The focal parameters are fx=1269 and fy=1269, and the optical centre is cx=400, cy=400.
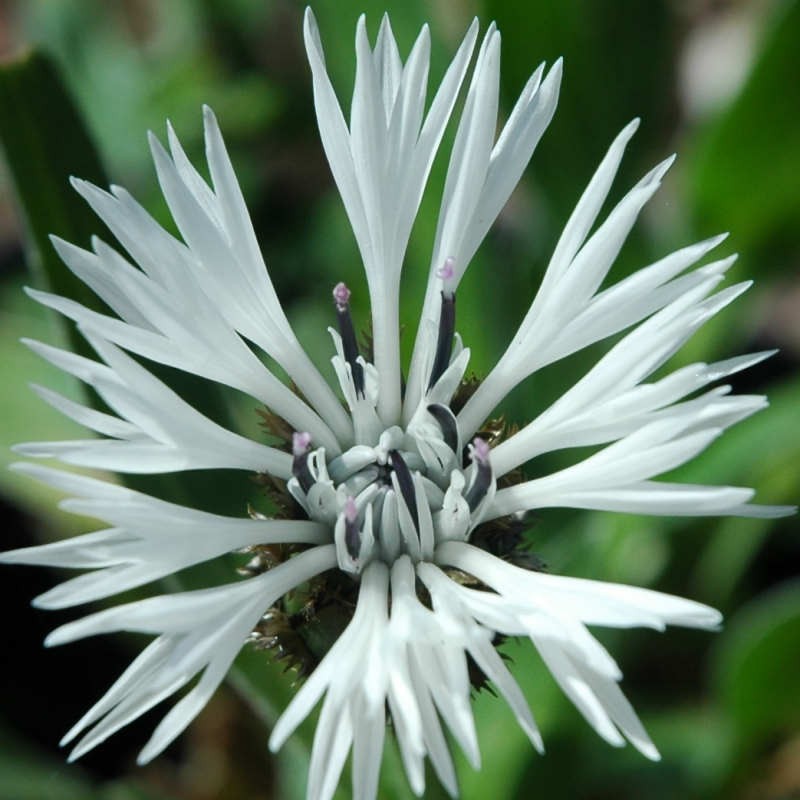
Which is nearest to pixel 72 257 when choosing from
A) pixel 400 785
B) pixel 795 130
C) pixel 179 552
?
pixel 179 552

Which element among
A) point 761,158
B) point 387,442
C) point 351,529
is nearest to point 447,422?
point 387,442

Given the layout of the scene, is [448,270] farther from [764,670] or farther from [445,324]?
[764,670]

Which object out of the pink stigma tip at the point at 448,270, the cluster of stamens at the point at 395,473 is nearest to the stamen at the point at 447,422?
the cluster of stamens at the point at 395,473

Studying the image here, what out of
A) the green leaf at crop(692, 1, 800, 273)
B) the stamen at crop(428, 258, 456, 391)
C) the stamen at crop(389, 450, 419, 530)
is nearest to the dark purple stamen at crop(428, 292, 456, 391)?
the stamen at crop(428, 258, 456, 391)

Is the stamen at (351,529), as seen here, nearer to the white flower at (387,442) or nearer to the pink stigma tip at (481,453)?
the white flower at (387,442)

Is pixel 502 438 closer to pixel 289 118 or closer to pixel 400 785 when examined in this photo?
pixel 400 785

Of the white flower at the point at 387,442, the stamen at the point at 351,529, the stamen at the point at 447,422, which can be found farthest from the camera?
the stamen at the point at 447,422
